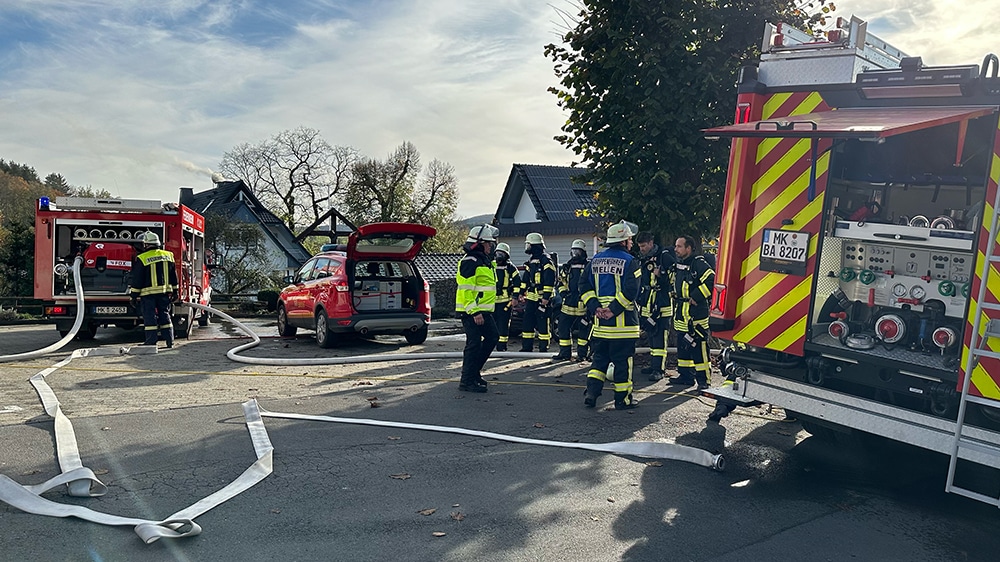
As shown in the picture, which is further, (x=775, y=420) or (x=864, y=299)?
(x=775, y=420)

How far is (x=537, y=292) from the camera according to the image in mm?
11977

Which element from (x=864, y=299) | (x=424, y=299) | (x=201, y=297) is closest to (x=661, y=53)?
(x=424, y=299)

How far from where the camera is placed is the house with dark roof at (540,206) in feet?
79.9

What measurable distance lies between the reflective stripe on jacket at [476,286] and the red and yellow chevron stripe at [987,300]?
484cm

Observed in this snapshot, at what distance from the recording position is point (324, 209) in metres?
40.3

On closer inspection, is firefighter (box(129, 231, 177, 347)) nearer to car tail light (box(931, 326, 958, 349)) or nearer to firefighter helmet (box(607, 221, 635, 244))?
firefighter helmet (box(607, 221, 635, 244))

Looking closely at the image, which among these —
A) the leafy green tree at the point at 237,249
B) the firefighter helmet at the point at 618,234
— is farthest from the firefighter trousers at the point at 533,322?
the leafy green tree at the point at 237,249

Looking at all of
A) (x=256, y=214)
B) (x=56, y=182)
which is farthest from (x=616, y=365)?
(x=56, y=182)

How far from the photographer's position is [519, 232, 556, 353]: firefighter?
11.8 metres

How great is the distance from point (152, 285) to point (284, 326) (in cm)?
289

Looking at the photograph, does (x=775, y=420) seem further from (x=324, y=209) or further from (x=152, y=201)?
(x=324, y=209)

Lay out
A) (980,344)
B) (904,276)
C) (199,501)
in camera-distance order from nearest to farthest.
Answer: (980,344) < (199,501) < (904,276)

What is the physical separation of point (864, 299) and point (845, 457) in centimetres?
138

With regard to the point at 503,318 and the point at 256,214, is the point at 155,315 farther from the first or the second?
the point at 256,214
